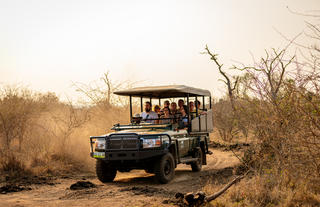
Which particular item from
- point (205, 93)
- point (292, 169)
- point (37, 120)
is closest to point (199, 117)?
point (205, 93)

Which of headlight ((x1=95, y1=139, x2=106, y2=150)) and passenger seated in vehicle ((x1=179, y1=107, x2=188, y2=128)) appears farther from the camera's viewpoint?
passenger seated in vehicle ((x1=179, y1=107, x2=188, y2=128))

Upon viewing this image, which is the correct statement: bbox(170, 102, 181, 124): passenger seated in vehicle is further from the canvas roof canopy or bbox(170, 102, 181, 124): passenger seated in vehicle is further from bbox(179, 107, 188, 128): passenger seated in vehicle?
the canvas roof canopy

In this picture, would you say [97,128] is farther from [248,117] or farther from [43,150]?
[248,117]

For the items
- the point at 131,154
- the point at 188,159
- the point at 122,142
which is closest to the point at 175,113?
the point at 188,159

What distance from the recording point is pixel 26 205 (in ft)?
24.3

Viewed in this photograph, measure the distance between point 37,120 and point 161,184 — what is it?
26.0ft

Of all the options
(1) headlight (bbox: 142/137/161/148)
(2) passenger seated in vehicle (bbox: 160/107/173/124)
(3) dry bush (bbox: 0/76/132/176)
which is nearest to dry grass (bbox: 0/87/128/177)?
(3) dry bush (bbox: 0/76/132/176)

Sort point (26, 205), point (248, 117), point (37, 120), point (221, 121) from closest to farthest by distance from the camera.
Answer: point (26, 205), point (248, 117), point (37, 120), point (221, 121)

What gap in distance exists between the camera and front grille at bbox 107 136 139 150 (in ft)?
31.0

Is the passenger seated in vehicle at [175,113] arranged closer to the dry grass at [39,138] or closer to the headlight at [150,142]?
the headlight at [150,142]

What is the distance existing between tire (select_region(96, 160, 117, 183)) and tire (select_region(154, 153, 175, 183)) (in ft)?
4.67

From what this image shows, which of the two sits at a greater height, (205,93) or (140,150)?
(205,93)

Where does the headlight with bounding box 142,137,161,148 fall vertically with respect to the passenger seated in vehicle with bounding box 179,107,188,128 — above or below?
below

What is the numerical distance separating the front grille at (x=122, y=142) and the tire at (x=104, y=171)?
662 millimetres
